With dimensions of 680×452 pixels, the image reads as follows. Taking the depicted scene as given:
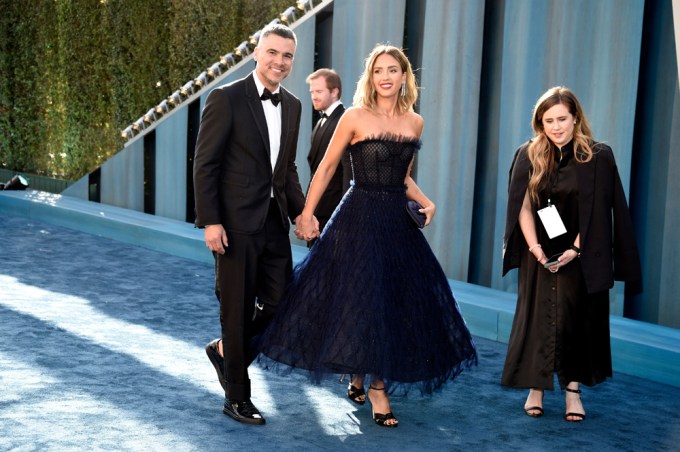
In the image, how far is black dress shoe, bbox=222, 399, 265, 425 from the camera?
4387 mm

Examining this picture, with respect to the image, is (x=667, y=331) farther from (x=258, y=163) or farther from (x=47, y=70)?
(x=47, y=70)

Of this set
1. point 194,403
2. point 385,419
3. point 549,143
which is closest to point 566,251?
point 549,143

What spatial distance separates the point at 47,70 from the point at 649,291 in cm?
1010

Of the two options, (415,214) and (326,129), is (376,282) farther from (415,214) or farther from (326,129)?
(326,129)

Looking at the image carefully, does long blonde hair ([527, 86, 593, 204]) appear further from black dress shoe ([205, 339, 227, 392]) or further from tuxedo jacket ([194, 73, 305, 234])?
black dress shoe ([205, 339, 227, 392])

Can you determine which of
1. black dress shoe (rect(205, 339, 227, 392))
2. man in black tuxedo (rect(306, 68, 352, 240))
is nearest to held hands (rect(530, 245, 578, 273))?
black dress shoe (rect(205, 339, 227, 392))

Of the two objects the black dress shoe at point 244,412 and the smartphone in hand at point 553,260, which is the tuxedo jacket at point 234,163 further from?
the smartphone in hand at point 553,260

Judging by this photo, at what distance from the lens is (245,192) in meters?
4.35

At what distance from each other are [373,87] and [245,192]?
743 mm

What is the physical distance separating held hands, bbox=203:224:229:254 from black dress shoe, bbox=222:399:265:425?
0.68 metres

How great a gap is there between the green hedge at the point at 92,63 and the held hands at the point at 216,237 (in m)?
8.03

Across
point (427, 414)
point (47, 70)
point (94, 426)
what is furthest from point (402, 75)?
point (47, 70)

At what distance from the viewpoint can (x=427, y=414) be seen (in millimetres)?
4691

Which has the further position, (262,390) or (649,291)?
(649,291)
